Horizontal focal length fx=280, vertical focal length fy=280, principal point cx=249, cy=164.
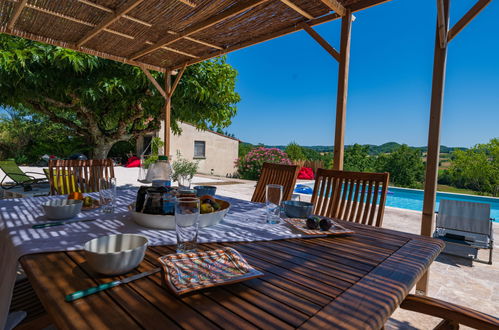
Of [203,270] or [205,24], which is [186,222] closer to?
[203,270]

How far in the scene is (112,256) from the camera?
2.31 ft

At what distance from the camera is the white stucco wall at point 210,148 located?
15.3 m

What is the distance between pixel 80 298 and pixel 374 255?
35.8 inches

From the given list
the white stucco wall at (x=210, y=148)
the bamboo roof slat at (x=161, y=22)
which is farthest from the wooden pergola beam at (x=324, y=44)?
the white stucco wall at (x=210, y=148)

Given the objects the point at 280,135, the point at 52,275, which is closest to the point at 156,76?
the point at 52,275

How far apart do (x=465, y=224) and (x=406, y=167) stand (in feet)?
44.5

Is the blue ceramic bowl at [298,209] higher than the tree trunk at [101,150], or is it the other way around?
the tree trunk at [101,150]

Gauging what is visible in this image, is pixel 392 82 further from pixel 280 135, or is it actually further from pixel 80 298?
pixel 80 298

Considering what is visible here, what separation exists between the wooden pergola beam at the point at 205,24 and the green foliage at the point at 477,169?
50.7ft

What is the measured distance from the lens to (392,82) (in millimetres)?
31344

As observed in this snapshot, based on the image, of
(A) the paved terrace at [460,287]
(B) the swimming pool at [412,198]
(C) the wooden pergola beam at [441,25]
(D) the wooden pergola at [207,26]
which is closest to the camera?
(A) the paved terrace at [460,287]

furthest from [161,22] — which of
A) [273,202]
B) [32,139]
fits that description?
[32,139]

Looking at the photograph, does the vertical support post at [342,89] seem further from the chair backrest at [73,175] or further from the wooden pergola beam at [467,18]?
the chair backrest at [73,175]

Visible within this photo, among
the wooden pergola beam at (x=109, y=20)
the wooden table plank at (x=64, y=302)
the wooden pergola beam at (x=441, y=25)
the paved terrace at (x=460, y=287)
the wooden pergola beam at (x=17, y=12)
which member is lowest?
the paved terrace at (x=460, y=287)
